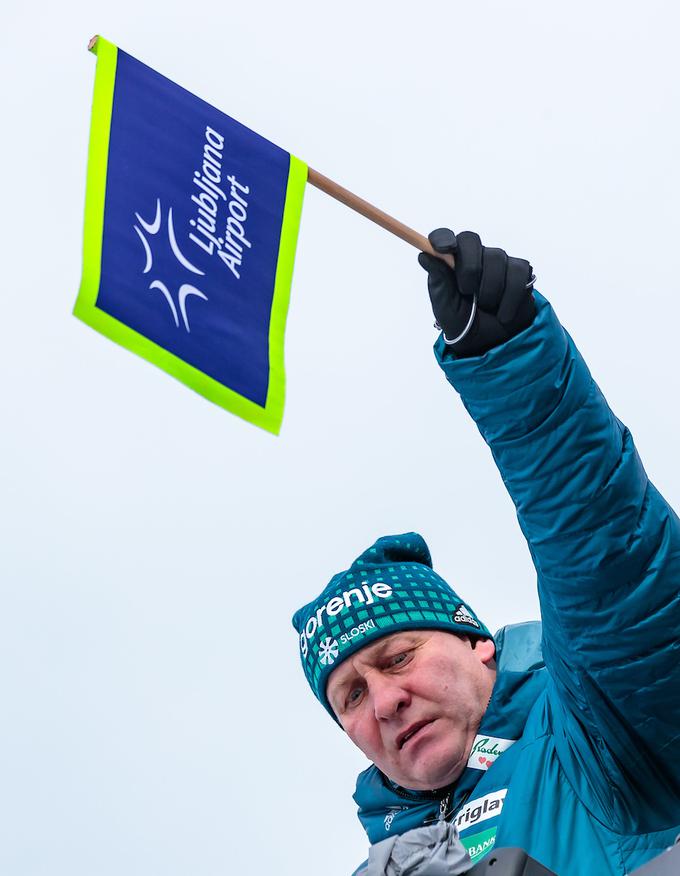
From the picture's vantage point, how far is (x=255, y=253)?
2619 mm

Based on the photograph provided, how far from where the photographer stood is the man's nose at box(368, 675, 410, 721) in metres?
3.27

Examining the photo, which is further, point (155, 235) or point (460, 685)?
point (460, 685)

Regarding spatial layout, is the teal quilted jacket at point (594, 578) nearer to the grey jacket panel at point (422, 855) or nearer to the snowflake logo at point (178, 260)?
the grey jacket panel at point (422, 855)

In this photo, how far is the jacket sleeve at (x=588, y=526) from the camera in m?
2.55

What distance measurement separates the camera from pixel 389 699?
3281mm

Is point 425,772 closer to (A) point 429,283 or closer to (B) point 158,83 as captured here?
(A) point 429,283

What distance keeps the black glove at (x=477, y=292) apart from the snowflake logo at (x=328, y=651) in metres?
1.17

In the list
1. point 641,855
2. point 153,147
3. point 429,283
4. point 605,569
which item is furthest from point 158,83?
point 641,855

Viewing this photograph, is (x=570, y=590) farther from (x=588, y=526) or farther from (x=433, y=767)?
(x=433, y=767)

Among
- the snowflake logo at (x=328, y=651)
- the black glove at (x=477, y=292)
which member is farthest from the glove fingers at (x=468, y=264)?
the snowflake logo at (x=328, y=651)

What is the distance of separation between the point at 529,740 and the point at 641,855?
16.0 inches

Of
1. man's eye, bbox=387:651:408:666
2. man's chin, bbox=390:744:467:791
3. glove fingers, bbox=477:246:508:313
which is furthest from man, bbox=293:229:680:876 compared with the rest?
man's eye, bbox=387:651:408:666

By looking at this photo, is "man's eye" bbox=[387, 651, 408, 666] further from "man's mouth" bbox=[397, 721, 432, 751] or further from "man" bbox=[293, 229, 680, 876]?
"man" bbox=[293, 229, 680, 876]

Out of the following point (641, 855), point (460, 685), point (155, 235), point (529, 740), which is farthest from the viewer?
point (460, 685)
